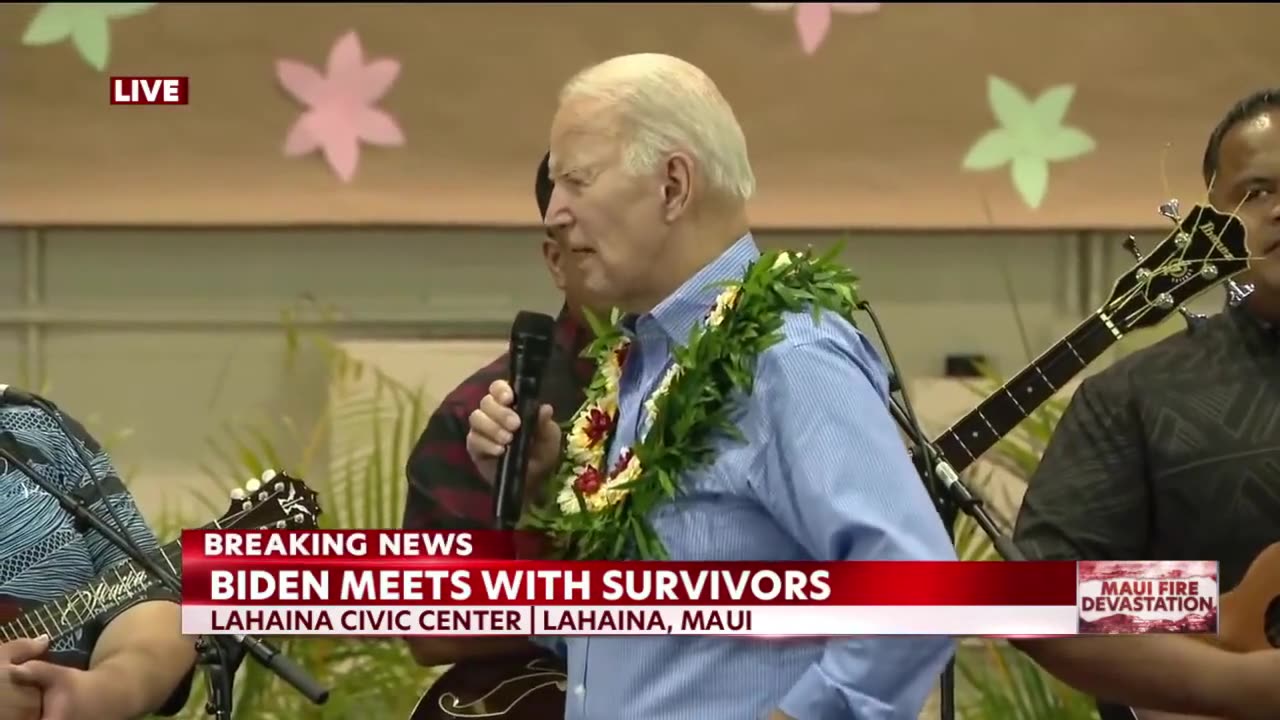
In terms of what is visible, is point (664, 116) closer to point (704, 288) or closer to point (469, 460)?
point (704, 288)

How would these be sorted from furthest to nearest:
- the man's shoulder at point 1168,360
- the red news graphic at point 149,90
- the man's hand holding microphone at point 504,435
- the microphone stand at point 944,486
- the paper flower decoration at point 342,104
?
the paper flower decoration at point 342,104
the red news graphic at point 149,90
the man's shoulder at point 1168,360
the microphone stand at point 944,486
the man's hand holding microphone at point 504,435

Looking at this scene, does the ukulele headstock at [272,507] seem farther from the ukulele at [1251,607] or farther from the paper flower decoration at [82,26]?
the ukulele at [1251,607]

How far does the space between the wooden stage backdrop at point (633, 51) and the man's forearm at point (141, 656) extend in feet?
1.92

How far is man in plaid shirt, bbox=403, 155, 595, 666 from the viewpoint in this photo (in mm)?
1638

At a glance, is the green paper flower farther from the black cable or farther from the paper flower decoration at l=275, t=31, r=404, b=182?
the paper flower decoration at l=275, t=31, r=404, b=182

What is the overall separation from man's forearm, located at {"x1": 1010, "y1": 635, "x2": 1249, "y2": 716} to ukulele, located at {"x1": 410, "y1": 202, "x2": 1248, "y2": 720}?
250mm

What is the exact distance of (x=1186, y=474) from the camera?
63.8 inches

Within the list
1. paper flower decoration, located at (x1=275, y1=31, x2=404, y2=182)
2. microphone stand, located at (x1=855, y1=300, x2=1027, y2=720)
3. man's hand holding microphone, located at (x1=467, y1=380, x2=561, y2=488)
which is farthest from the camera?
paper flower decoration, located at (x1=275, y1=31, x2=404, y2=182)

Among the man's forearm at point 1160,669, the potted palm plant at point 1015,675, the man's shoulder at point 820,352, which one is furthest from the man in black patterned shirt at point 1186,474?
the man's shoulder at point 820,352

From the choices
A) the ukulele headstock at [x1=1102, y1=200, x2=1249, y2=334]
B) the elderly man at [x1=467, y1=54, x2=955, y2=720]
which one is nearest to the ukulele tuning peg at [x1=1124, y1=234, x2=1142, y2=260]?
the ukulele headstock at [x1=1102, y1=200, x2=1249, y2=334]

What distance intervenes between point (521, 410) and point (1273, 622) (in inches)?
29.2

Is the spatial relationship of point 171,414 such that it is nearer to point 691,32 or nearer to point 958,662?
point 691,32

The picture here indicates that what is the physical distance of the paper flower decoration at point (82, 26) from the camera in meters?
1.92

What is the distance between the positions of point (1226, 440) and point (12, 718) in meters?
1.16
